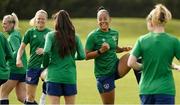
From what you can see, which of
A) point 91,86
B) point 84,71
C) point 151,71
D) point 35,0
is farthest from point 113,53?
point 35,0

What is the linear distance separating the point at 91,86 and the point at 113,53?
7.53 m

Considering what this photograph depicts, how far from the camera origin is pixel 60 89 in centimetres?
984

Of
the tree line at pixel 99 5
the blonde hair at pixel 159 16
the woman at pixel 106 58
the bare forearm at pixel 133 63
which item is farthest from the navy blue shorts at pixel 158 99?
the tree line at pixel 99 5

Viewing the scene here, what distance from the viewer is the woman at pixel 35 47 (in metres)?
12.1

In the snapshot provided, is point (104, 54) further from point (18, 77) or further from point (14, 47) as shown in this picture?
point (18, 77)

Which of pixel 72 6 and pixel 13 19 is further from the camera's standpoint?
pixel 72 6

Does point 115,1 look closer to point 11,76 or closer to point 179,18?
point 179,18

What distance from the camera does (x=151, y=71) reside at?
8578mm

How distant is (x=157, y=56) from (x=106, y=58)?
3112 millimetres

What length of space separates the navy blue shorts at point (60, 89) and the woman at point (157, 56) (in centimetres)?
151

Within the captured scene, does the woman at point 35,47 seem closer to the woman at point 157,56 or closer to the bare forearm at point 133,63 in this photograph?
the bare forearm at point 133,63

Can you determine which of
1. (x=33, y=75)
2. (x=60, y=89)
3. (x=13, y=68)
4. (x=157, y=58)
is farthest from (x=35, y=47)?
(x=157, y=58)

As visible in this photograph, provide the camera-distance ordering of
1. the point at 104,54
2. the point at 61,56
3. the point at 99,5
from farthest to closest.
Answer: the point at 99,5 < the point at 104,54 < the point at 61,56

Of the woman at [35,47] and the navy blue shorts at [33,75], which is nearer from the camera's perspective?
the woman at [35,47]
